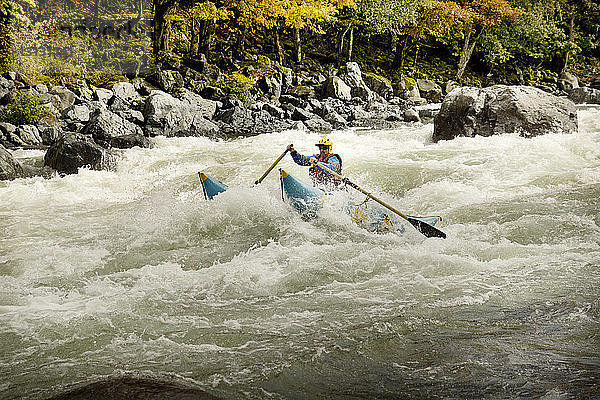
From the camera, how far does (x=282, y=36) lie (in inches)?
933

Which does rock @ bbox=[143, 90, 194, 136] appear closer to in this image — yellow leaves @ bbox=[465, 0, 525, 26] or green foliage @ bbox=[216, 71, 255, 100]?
green foliage @ bbox=[216, 71, 255, 100]

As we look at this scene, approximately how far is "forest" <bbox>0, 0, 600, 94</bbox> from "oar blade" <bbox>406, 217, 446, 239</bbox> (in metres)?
12.9

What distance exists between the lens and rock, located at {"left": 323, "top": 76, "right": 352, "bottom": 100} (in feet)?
59.2

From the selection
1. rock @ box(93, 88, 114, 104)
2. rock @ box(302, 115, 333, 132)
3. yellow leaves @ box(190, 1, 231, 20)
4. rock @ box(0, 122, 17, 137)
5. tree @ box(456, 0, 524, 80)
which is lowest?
rock @ box(0, 122, 17, 137)

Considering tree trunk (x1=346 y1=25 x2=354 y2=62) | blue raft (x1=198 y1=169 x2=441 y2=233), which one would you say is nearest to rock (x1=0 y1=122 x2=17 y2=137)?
blue raft (x1=198 y1=169 x2=441 y2=233)

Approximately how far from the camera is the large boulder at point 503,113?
10.6 meters

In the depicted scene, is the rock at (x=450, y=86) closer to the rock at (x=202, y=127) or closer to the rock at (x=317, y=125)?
the rock at (x=317, y=125)

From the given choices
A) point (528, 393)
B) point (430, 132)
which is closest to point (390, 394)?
point (528, 393)

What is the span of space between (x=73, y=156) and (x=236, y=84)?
26.1 ft

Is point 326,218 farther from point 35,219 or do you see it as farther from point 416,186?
point 35,219

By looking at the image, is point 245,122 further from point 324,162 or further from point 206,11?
point 324,162

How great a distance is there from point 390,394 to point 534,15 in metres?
24.2

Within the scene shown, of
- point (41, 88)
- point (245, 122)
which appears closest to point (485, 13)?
point (245, 122)

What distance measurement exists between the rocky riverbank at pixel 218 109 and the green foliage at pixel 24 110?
0.90 feet
